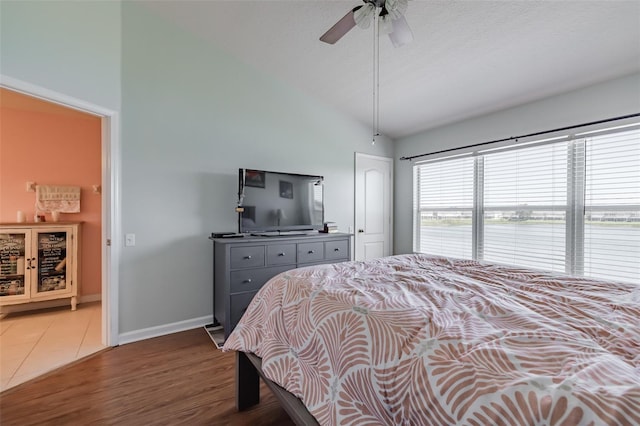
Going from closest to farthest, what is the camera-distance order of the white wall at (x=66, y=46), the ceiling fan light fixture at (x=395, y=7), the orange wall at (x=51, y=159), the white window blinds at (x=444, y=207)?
the ceiling fan light fixture at (x=395, y=7)
the white wall at (x=66, y=46)
the orange wall at (x=51, y=159)
the white window blinds at (x=444, y=207)

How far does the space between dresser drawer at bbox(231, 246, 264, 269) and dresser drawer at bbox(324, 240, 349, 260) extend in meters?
0.81

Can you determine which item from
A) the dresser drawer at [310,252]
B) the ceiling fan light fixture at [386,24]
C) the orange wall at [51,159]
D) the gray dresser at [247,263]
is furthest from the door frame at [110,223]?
the ceiling fan light fixture at [386,24]

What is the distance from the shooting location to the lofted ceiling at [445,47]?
6.77 ft

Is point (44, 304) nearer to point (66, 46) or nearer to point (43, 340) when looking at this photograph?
point (43, 340)

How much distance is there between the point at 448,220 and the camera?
383cm

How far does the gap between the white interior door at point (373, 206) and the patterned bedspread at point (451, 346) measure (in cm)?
253

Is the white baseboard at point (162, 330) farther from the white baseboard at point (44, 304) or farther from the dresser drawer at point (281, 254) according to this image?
the white baseboard at point (44, 304)

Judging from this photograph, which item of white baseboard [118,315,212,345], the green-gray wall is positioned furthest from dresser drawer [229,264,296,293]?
white baseboard [118,315,212,345]

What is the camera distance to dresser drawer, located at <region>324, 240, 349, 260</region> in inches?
127

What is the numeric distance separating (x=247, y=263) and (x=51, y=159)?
302 centimetres

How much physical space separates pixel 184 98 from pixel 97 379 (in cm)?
250

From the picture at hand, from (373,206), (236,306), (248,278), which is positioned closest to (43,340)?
(236,306)

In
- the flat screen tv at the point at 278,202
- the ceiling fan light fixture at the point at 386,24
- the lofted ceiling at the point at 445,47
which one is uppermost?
the lofted ceiling at the point at 445,47

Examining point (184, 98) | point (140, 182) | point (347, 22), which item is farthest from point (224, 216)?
point (347, 22)
